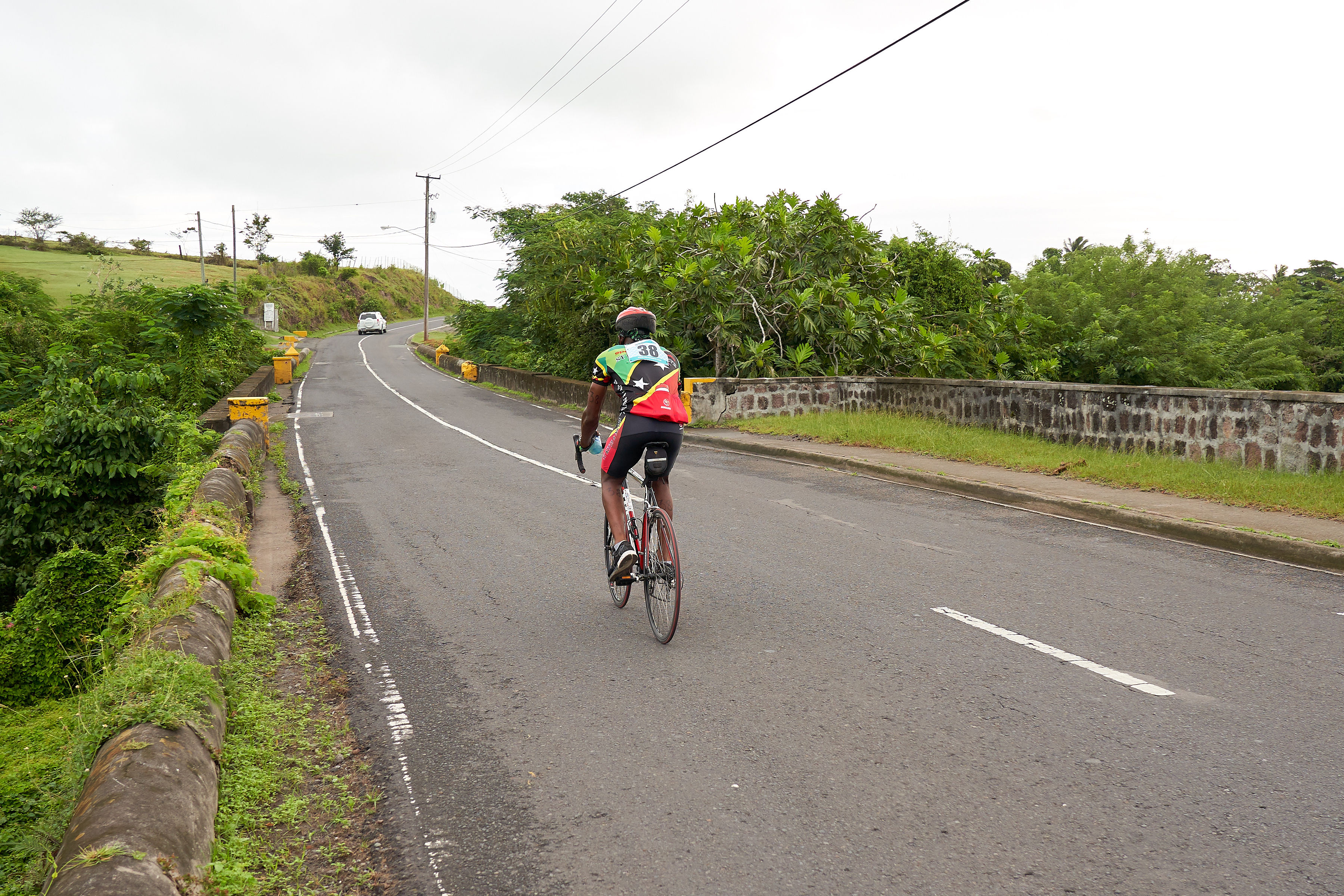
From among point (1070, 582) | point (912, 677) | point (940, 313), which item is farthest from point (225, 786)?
point (940, 313)

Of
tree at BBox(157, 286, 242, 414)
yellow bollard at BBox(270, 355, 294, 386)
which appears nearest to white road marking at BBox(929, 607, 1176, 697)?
tree at BBox(157, 286, 242, 414)

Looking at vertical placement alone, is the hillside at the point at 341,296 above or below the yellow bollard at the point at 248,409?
above

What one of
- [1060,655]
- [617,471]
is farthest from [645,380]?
[1060,655]

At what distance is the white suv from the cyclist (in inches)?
2697

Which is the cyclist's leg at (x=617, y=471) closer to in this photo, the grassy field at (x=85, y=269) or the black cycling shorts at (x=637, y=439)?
the black cycling shorts at (x=637, y=439)

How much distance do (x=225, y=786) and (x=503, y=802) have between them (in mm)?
1179

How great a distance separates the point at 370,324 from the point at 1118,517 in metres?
67.7

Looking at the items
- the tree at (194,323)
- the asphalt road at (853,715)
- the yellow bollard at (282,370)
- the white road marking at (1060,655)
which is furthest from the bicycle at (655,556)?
the yellow bollard at (282,370)

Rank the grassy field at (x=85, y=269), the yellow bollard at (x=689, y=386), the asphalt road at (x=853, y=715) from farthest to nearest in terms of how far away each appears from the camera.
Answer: the grassy field at (x=85, y=269) < the yellow bollard at (x=689, y=386) < the asphalt road at (x=853, y=715)

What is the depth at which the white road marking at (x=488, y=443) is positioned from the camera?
12.9 meters

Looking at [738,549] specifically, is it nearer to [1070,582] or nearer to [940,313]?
[1070,582]

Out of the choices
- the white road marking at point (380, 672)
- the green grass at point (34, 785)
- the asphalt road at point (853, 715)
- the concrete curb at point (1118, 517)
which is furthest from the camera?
the concrete curb at point (1118, 517)

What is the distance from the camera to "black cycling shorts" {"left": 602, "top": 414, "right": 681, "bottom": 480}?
5.82m

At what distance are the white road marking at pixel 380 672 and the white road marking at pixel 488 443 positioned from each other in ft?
11.6
